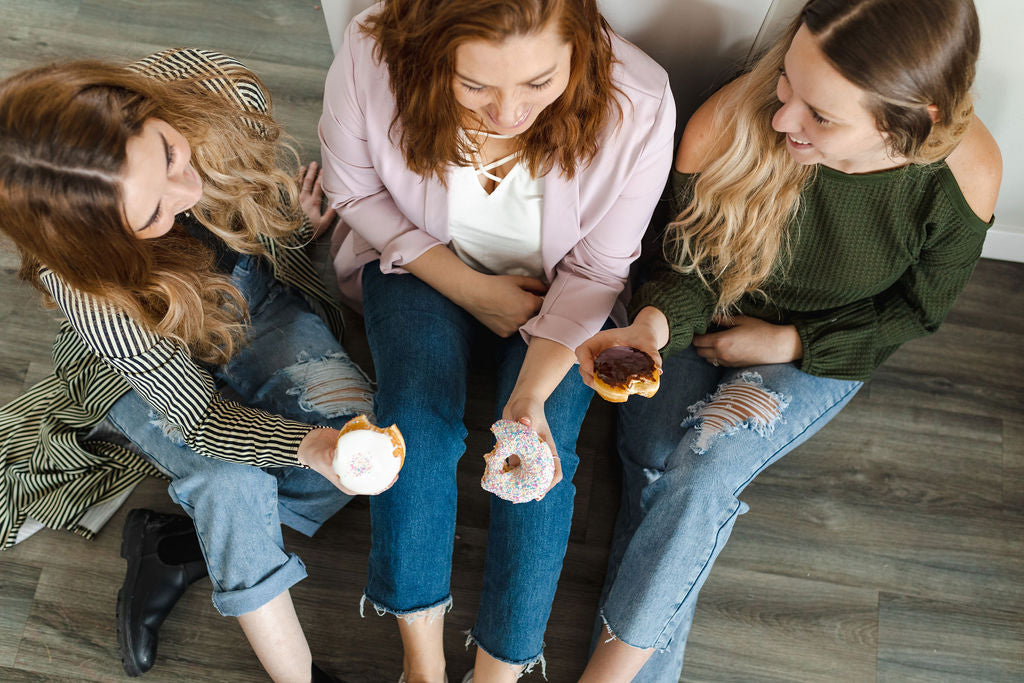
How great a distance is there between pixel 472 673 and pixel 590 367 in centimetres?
65

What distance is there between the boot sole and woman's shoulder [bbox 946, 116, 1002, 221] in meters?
1.54

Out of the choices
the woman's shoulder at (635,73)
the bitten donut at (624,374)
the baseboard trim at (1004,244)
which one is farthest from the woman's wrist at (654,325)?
the baseboard trim at (1004,244)

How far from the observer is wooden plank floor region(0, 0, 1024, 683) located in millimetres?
1554

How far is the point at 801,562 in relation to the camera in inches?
64.1

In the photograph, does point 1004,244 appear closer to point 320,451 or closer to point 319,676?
point 320,451

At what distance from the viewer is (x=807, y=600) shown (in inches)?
62.9

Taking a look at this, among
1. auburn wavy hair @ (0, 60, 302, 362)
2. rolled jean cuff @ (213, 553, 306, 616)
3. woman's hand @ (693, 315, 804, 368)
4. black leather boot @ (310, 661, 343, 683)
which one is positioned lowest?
black leather boot @ (310, 661, 343, 683)

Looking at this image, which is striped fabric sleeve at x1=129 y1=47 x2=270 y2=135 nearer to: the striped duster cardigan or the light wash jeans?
the striped duster cardigan

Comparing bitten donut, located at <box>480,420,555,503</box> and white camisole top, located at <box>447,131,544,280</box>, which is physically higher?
white camisole top, located at <box>447,131,544,280</box>

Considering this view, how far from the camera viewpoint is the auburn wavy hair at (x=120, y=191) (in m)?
1.00

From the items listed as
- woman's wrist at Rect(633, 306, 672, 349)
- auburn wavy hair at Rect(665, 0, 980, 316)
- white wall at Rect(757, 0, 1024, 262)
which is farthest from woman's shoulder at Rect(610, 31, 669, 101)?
woman's wrist at Rect(633, 306, 672, 349)

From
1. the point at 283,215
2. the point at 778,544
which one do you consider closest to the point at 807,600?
the point at 778,544

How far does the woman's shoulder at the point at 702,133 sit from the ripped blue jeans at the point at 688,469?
1.28ft

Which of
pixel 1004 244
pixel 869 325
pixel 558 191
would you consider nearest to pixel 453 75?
pixel 558 191
